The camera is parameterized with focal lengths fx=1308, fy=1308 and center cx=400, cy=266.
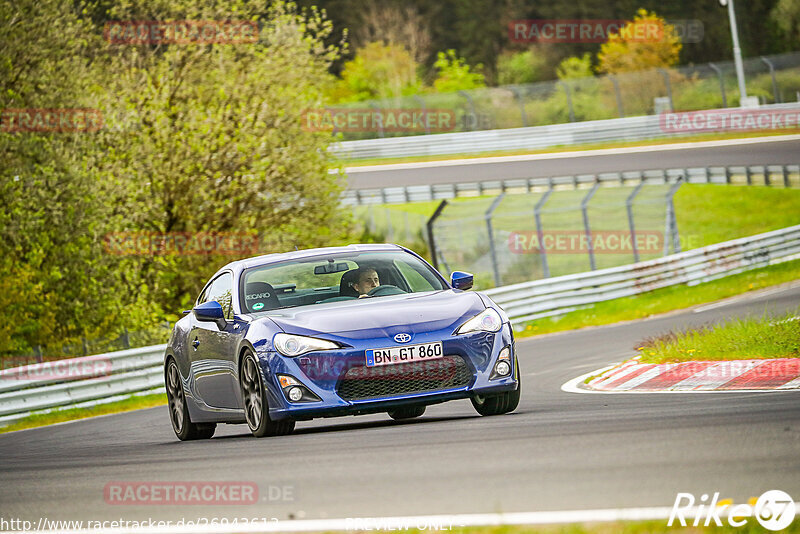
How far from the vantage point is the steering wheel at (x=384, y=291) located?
10422 millimetres

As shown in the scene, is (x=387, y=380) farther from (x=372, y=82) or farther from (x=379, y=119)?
(x=372, y=82)

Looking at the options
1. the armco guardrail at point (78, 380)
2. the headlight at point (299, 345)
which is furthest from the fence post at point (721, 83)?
the headlight at point (299, 345)

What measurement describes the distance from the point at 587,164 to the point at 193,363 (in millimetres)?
36463

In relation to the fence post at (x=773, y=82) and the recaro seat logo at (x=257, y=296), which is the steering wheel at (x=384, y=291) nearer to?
the recaro seat logo at (x=257, y=296)

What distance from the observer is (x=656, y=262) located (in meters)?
28.6

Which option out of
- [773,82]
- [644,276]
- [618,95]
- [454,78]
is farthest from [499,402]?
[454,78]

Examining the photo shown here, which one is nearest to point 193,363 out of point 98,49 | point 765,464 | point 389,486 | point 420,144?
point 389,486

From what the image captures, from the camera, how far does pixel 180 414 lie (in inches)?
459

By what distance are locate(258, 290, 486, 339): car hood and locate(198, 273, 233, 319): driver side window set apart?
732mm

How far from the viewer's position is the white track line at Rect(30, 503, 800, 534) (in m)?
5.41

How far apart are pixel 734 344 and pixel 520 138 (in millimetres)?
42773

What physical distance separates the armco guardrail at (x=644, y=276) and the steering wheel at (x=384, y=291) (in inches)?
570

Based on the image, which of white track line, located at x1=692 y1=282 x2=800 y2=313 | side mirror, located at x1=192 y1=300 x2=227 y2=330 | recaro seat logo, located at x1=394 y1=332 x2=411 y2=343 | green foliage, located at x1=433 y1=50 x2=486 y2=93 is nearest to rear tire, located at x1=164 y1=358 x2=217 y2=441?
side mirror, located at x1=192 y1=300 x2=227 y2=330

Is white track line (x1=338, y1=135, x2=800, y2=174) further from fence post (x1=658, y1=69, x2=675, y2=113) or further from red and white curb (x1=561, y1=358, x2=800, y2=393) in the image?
red and white curb (x1=561, y1=358, x2=800, y2=393)
